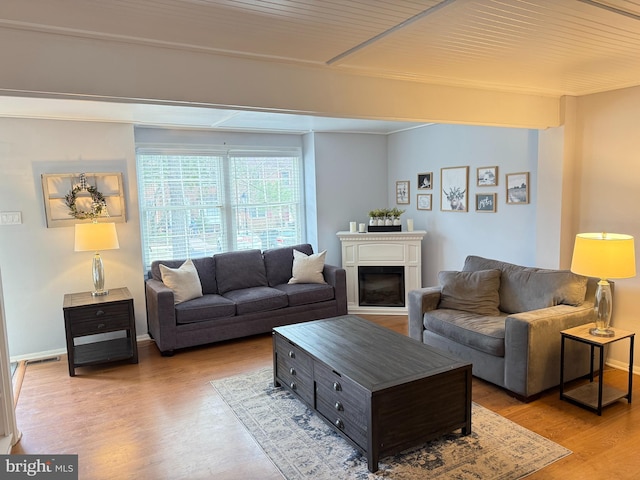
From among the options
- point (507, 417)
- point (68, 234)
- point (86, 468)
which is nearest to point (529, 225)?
point (507, 417)

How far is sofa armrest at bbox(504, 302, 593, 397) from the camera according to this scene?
10.2 ft

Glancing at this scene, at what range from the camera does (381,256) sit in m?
5.61

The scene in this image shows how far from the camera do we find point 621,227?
360cm

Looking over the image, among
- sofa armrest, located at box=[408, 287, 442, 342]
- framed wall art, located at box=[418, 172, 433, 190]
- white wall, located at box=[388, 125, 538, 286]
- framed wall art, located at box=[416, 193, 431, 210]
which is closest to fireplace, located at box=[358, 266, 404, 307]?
white wall, located at box=[388, 125, 538, 286]

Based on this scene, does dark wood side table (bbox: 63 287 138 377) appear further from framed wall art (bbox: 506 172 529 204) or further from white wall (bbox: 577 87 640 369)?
white wall (bbox: 577 87 640 369)

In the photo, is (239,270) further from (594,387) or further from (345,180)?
(594,387)

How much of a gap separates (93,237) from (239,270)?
1.60 m

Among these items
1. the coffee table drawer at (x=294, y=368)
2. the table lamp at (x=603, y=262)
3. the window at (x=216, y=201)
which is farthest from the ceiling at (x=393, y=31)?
the window at (x=216, y=201)

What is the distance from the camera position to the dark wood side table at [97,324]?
390 centimetres

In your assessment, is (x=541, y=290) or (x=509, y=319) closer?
(x=509, y=319)

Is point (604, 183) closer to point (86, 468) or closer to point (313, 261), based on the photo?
point (313, 261)

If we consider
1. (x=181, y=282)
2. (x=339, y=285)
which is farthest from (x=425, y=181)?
(x=181, y=282)

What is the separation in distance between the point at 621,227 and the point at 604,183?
39cm

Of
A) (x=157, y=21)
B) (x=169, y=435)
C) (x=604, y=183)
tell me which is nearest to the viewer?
(x=157, y=21)
